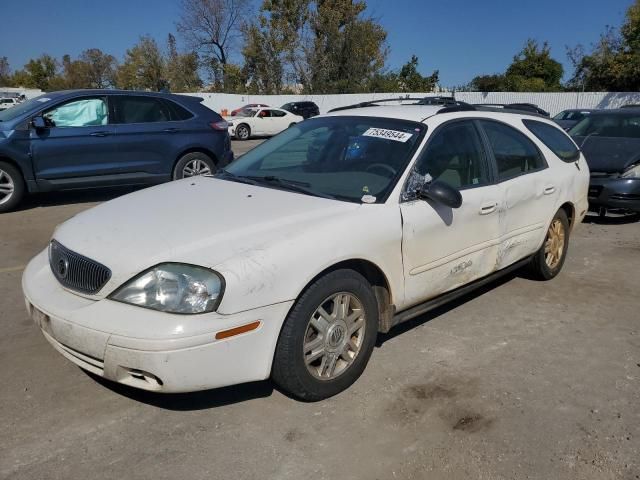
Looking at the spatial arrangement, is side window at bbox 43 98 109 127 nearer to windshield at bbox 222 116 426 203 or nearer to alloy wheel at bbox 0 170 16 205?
alloy wheel at bbox 0 170 16 205

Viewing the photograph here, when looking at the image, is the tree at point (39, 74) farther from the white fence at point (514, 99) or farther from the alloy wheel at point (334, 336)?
the alloy wheel at point (334, 336)

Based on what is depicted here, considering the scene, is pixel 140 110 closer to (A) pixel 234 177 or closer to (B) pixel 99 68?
(A) pixel 234 177

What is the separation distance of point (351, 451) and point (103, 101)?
707 centimetres

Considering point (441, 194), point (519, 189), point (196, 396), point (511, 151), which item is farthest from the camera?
point (511, 151)

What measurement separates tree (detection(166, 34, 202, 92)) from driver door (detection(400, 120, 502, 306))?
167ft

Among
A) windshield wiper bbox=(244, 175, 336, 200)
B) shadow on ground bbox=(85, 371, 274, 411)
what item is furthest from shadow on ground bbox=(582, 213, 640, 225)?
shadow on ground bbox=(85, 371, 274, 411)

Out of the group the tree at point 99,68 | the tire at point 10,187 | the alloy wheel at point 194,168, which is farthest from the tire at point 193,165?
the tree at point 99,68

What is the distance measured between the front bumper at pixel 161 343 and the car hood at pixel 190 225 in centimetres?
19

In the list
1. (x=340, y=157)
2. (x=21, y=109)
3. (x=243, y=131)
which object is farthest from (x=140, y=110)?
→ (x=243, y=131)

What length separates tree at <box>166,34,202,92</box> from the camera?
170 feet

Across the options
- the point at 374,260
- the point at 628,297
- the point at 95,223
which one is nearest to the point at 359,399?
the point at 374,260

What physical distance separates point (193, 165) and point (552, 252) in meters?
5.74

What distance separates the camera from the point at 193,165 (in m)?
8.96

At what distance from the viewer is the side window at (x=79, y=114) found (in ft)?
25.8
